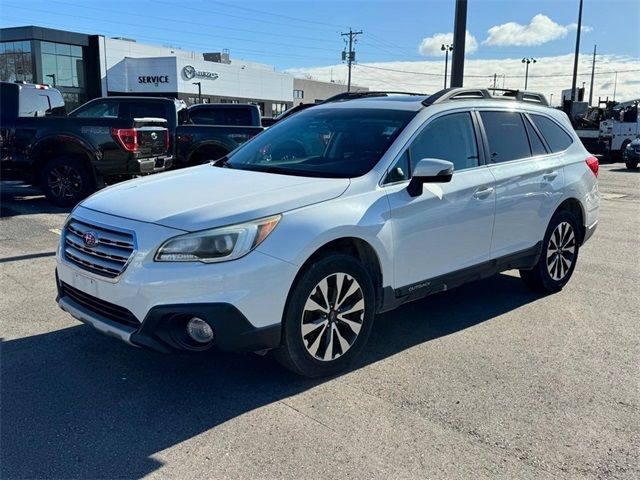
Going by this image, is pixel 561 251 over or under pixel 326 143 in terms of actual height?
under

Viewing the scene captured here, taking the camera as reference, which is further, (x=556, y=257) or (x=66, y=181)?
(x=66, y=181)

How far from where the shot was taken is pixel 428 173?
3.95 meters

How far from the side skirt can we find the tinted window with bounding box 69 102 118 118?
361 inches

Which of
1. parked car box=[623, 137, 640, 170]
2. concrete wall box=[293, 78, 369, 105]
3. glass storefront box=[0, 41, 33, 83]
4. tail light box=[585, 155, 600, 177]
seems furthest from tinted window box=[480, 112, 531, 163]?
concrete wall box=[293, 78, 369, 105]

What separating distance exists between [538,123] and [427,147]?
1.81m

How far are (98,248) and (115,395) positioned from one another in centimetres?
88

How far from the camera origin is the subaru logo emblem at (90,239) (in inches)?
139

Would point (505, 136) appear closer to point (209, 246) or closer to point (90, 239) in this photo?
point (209, 246)

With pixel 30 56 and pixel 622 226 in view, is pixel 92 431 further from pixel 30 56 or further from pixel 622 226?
pixel 30 56

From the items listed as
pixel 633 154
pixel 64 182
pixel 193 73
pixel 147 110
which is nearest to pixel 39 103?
pixel 147 110

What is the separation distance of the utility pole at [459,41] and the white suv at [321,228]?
5.66 metres

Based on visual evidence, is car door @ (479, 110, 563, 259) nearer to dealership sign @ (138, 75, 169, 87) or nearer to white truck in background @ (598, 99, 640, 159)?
white truck in background @ (598, 99, 640, 159)

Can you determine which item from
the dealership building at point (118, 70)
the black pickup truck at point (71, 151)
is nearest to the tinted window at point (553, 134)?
the black pickup truck at point (71, 151)

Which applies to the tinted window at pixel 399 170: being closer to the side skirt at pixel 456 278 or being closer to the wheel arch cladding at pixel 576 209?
the side skirt at pixel 456 278
